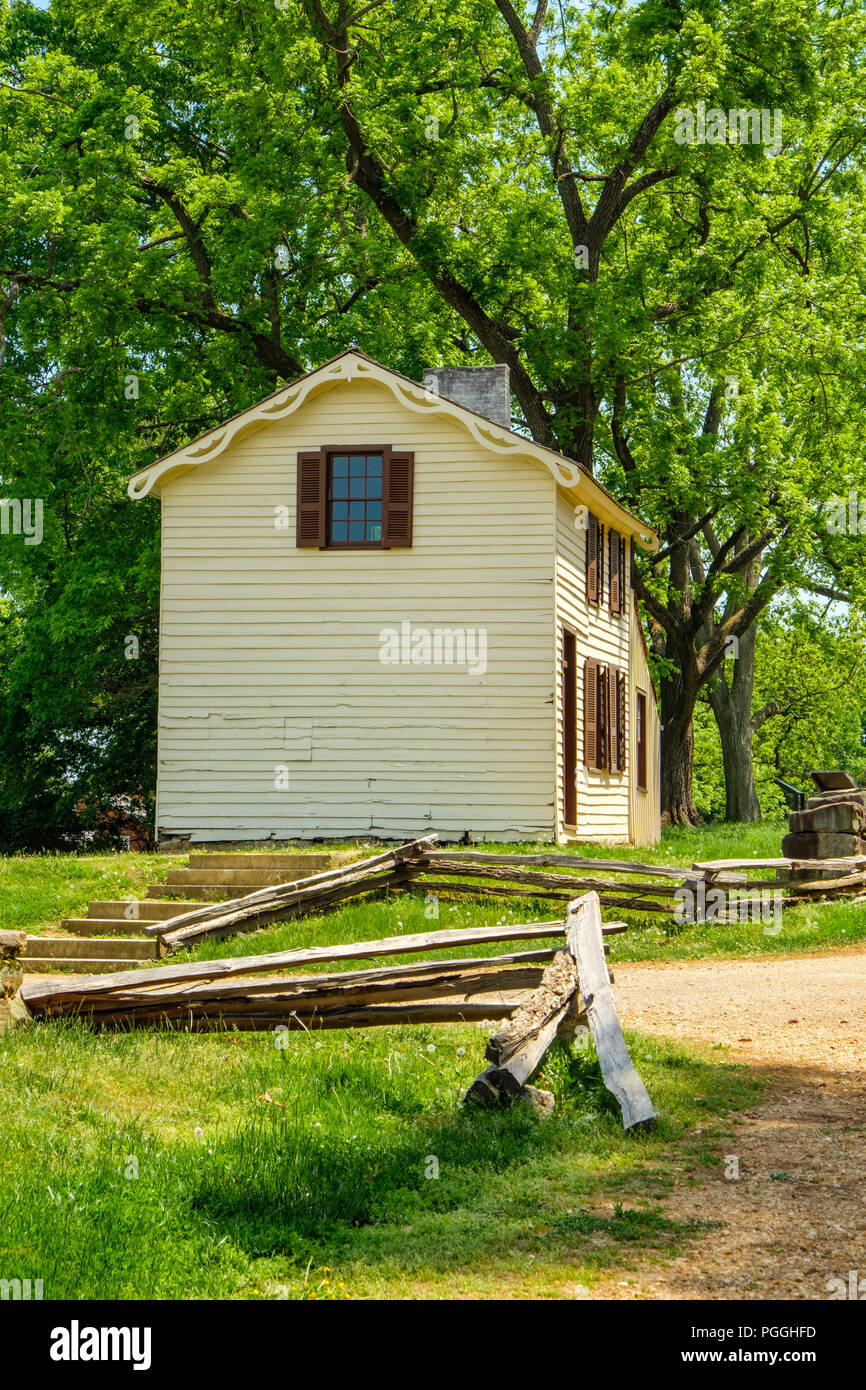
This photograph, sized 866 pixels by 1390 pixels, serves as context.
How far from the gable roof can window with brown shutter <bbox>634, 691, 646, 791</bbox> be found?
6830 millimetres

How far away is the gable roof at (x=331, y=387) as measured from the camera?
19.4 meters

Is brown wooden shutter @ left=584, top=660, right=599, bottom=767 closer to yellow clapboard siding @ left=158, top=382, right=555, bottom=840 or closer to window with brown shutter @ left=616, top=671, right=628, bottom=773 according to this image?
window with brown shutter @ left=616, top=671, right=628, bottom=773

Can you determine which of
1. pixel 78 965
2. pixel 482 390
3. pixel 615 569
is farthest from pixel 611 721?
pixel 78 965

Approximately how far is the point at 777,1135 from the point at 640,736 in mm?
20720

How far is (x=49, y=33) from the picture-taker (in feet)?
95.7

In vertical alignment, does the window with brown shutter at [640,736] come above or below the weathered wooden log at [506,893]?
above

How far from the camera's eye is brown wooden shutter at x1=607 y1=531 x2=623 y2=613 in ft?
80.0

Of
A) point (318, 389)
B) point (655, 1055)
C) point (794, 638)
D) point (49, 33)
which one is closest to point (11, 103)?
point (49, 33)

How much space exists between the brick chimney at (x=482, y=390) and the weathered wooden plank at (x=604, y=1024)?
→ 13.8 m

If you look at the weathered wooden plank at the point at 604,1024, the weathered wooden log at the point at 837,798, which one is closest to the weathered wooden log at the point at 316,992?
the weathered wooden plank at the point at 604,1024

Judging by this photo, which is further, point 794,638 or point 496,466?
point 794,638

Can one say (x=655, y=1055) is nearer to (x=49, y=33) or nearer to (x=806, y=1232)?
(x=806, y=1232)

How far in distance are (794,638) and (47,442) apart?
95.6 feet

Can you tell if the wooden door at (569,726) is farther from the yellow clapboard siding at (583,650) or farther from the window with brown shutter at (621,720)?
the window with brown shutter at (621,720)
